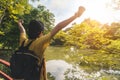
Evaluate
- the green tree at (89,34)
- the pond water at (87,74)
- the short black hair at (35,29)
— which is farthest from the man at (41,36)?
the pond water at (87,74)

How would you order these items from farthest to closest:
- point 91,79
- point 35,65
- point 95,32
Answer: point 91,79 → point 95,32 → point 35,65

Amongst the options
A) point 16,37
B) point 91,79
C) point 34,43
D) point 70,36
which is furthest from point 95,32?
point 16,37

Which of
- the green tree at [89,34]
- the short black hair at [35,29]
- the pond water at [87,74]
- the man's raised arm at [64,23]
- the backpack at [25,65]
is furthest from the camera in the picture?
the pond water at [87,74]

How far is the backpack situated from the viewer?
125 inches

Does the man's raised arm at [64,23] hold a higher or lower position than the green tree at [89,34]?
lower

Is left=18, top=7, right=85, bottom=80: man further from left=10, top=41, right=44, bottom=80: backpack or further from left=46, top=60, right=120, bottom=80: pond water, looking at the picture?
left=46, top=60, right=120, bottom=80: pond water

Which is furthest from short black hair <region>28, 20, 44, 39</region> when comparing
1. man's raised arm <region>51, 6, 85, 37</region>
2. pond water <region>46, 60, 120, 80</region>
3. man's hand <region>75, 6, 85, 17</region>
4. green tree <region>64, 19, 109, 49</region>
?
pond water <region>46, 60, 120, 80</region>

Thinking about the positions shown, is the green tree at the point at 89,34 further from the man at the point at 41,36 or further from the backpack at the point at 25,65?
the backpack at the point at 25,65

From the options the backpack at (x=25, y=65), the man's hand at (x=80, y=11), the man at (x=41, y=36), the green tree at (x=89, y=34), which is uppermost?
the green tree at (x=89, y=34)

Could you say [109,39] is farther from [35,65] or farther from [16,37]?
[16,37]

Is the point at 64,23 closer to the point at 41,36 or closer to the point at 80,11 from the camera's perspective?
the point at 80,11

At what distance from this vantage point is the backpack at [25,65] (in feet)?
10.4

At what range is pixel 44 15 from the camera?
5525cm

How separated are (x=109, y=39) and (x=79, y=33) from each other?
3.42ft
